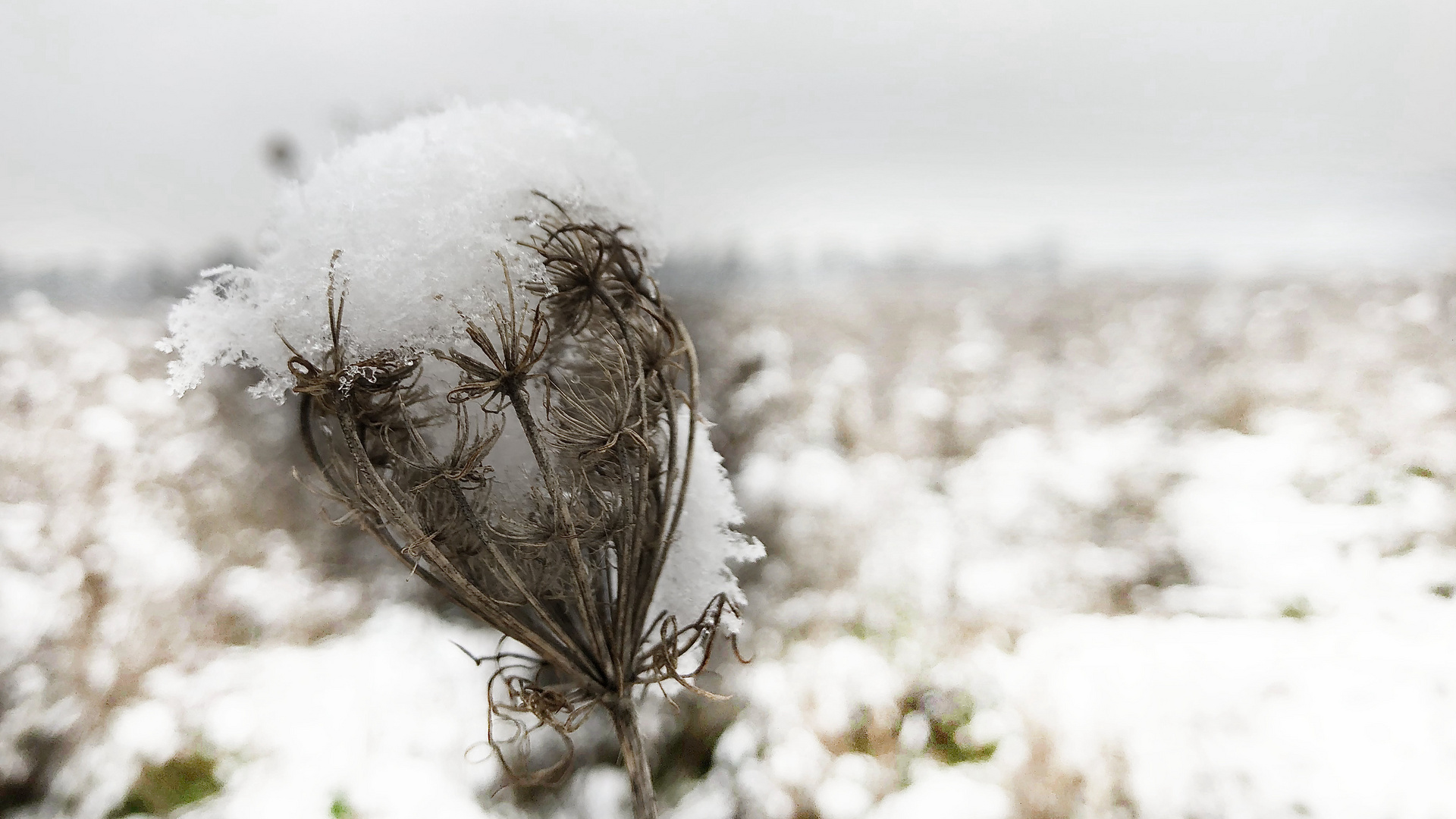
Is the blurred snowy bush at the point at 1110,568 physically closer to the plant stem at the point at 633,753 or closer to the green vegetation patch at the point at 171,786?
the plant stem at the point at 633,753

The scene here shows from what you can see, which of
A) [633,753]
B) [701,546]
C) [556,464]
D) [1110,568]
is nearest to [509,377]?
[556,464]

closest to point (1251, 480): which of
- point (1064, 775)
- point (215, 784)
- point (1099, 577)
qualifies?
point (1099, 577)

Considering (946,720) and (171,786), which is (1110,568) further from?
(171,786)

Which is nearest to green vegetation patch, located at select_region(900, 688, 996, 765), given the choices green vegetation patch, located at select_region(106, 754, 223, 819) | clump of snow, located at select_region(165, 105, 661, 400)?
clump of snow, located at select_region(165, 105, 661, 400)

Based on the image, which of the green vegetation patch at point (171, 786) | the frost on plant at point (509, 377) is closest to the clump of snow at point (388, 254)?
the frost on plant at point (509, 377)

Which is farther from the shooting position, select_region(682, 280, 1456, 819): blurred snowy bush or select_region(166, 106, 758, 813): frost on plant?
select_region(682, 280, 1456, 819): blurred snowy bush

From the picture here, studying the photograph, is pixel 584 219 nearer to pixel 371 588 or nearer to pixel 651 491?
pixel 651 491

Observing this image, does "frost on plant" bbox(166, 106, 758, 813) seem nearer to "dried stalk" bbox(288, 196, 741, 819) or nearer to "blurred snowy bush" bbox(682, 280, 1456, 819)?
"dried stalk" bbox(288, 196, 741, 819)
